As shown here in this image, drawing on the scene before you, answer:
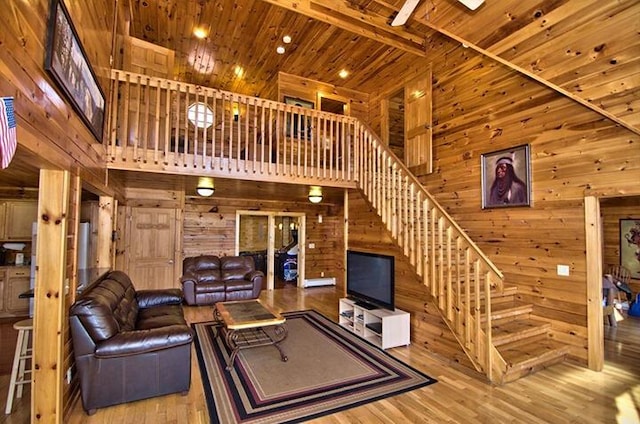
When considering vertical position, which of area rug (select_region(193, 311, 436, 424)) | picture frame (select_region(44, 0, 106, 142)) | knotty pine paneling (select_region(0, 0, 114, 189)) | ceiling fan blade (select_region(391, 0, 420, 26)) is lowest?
area rug (select_region(193, 311, 436, 424))

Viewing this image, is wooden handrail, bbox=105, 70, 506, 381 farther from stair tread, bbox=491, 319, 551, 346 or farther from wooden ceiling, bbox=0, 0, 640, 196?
wooden ceiling, bbox=0, 0, 640, 196

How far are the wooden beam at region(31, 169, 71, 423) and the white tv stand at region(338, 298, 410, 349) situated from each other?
3247 millimetres

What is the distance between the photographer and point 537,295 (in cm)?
400

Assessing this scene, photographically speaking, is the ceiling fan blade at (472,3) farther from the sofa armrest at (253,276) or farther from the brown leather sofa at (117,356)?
the sofa armrest at (253,276)

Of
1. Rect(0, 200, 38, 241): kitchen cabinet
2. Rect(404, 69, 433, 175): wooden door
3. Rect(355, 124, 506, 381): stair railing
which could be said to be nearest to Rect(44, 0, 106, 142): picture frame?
Rect(0, 200, 38, 241): kitchen cabinet

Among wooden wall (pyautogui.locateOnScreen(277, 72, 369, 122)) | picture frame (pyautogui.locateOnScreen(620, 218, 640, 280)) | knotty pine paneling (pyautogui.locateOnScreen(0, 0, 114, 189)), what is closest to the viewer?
knotty pine paneling (pyautogui.locateOnScreen(0, 0, 114, 189))

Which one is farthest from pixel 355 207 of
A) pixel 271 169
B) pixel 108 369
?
pixel 108 369

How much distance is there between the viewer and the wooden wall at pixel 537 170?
3.47 metres

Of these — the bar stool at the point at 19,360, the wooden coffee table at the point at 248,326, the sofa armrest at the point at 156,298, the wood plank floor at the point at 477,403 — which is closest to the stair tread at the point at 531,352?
the wood plank floor at the point at 477,403

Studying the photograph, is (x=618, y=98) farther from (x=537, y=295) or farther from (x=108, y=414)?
(x=108, y=414)

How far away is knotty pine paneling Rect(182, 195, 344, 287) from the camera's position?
23.8 feet

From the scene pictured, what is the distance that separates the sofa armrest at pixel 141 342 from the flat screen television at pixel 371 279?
250 centimetres

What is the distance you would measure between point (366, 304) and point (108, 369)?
3.21 m

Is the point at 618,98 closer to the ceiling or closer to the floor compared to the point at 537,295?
closer to the ceiling
